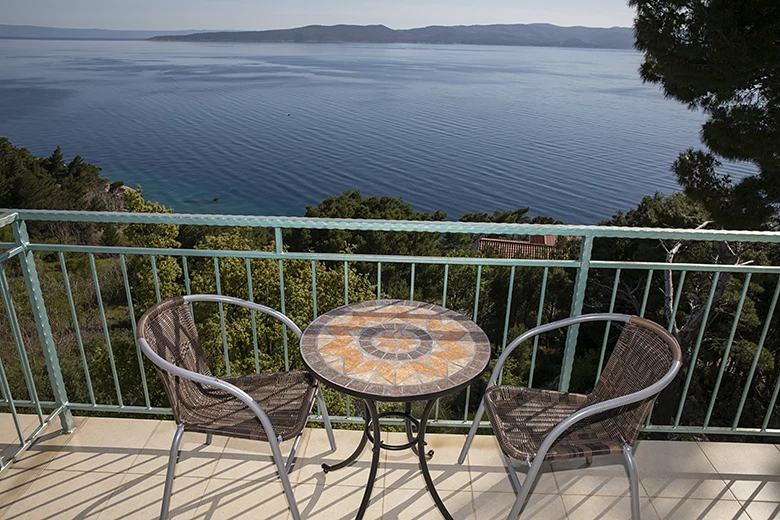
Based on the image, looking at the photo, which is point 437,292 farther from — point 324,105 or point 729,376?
point 324,105

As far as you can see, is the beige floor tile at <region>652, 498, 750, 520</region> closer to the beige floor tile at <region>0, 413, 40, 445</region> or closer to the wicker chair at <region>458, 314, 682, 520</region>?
the wicker chair at <region>458, 314, 682, 520</region>

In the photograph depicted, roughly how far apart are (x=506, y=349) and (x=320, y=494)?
97 centimetres

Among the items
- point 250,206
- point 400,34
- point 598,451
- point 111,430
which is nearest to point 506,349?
point 598,451

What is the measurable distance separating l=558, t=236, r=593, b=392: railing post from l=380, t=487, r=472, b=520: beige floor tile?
25.1 inches

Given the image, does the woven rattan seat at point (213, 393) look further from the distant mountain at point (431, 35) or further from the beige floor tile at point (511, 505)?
the distant mountain at point (431, 35)

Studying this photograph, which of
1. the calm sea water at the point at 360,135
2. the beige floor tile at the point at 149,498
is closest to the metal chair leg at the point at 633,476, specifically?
the beige floor tile at the point at 149,498

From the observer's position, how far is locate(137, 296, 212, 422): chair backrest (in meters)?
1.77

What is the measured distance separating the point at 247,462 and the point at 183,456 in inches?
11.8

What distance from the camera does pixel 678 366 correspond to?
1650 millimetres

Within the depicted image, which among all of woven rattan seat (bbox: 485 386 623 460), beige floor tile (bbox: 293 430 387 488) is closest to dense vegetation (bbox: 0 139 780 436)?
beige floor tile (bbox: 293 430 387 488)

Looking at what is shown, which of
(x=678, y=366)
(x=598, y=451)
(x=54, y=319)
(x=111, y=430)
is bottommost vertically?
(x=54, y=319)

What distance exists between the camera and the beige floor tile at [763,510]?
2.08m

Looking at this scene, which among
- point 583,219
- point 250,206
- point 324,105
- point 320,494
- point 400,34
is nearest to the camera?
point 320,494

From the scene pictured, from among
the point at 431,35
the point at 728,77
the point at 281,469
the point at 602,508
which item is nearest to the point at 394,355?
the point at 281,469
